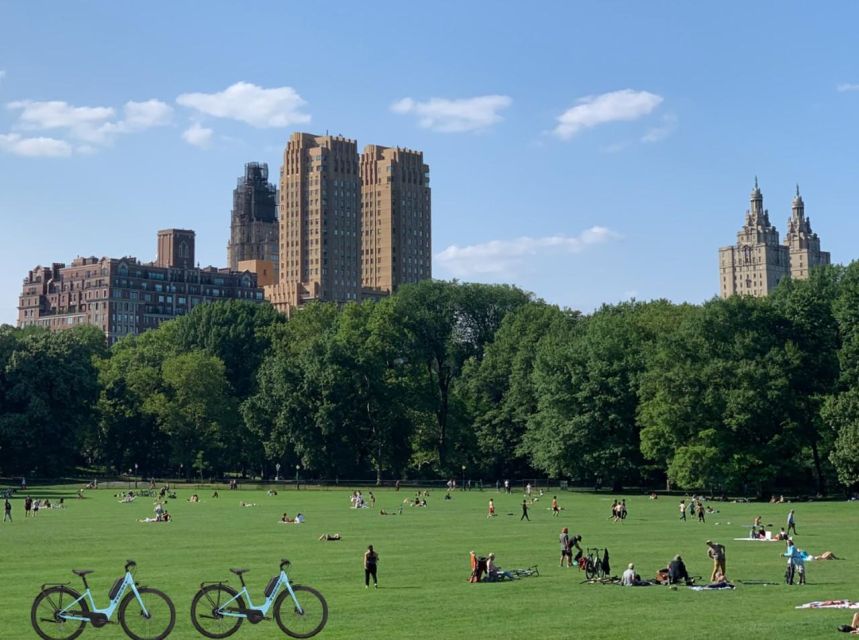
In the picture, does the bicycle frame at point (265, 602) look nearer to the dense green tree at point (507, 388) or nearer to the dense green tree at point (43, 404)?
the dense green tree at point (507, 388)

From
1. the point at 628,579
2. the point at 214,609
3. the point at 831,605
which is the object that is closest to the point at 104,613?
the point at 214,609

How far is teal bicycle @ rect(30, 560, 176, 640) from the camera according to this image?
23.8 meters

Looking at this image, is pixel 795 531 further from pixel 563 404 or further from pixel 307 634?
pixel 563 404

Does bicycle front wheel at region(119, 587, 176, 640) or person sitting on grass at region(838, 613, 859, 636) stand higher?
bicycle front wheel at region(119, 587, 176, 640)

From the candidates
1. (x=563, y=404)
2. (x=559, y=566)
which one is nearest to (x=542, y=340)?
(x=563, y=404)

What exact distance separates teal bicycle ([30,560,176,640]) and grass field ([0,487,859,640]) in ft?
4.86

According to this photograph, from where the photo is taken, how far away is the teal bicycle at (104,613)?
23750 millimetres

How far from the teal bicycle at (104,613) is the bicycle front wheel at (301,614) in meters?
2.26

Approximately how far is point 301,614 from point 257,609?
3.49 feet

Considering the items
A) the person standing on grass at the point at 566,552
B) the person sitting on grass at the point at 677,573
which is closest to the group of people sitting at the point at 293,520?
the person standing on grass at the point at 566,552

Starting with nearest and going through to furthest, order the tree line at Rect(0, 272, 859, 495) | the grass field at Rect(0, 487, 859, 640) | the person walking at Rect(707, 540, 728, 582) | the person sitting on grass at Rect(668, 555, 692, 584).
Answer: the grass field at Rect(0, 487, 859, 640) → the person walking at Rect(707, 540, 728, 582) → the person sitting on grass at Rect(668, 555, 692, 584) → the tree line at Rect(0, 272, 859, 495)

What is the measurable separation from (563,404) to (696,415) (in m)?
15.1

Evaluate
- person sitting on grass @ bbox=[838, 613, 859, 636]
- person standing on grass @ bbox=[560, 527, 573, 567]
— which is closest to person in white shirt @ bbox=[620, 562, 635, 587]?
person standing on grass @ bbox=[560, 527, 573, 567]

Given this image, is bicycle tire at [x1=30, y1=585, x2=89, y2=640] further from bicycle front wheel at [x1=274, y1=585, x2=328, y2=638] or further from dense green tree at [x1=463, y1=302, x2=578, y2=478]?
dense green tree at [x1=463, y1=302, x2=578, y2=478]
